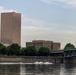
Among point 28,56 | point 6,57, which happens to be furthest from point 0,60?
point 28,56

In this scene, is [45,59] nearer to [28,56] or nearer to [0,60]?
[28,56]

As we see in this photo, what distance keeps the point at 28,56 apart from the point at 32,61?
3755mm

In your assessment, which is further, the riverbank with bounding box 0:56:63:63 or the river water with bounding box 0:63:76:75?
the riverbank with bounding box 0:56:63:63

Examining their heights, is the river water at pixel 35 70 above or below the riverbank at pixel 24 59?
below

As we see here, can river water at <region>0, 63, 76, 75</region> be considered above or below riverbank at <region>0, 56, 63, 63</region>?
below

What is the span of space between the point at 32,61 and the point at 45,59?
287 inches

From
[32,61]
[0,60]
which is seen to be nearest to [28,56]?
[32,61]

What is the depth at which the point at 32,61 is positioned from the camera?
195 meters

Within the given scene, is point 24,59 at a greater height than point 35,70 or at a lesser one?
greater

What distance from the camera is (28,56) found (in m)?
197

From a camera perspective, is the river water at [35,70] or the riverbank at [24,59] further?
the riverbank at [24,59]

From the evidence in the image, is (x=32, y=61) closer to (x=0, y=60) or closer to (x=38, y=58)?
(x=38, y=58)

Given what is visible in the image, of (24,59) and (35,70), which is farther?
(24,59)

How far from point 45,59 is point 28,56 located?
29.1 feet
